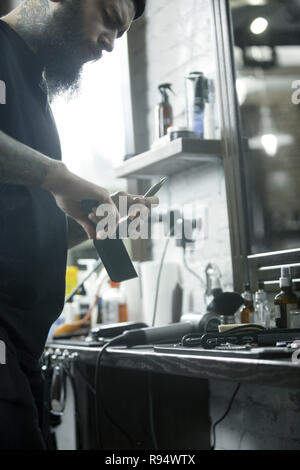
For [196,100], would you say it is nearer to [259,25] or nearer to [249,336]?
[259,25]

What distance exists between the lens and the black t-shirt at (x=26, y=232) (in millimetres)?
1177

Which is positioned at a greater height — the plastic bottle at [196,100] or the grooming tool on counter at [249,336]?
the plastic bottle at [196,100]

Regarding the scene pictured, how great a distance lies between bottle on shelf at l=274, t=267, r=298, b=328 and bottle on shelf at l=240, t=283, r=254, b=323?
0.57 ft

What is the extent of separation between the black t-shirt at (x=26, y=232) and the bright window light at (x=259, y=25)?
729 millimetres

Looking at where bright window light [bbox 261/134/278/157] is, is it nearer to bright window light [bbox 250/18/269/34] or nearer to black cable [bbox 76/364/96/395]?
bright window light [bbox 250/18/269/34]

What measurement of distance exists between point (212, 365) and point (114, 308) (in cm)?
125

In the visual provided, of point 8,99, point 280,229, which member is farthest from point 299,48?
point 8,99

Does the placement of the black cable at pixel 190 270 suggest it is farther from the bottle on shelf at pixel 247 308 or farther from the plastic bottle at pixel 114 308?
the bottle on shelf at pixel 247 308

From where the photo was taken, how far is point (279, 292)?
62.7 inches

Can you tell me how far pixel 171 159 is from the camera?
2.10 m

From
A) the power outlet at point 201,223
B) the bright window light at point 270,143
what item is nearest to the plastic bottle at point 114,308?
the power outlet at point 201,223

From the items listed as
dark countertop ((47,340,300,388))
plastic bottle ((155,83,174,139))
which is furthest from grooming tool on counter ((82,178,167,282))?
plastic bottle ((155,83,174,139))

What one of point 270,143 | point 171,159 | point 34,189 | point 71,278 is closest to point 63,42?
point 34,189
